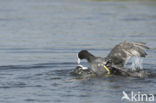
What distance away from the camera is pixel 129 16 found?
82.9 feet

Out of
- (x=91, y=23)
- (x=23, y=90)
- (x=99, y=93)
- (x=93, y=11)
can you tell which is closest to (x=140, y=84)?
(x=99, y=93)

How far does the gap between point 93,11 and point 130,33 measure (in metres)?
10.1

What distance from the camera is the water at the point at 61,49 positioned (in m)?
8.84

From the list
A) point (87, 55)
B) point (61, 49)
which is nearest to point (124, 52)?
point (87, 55)

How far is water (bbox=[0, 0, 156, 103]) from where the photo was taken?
348 inches

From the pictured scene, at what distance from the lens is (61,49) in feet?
50.0

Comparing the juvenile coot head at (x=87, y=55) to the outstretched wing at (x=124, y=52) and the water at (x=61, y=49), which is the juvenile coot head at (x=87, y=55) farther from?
the outstretched wing at (x=124, y=52)

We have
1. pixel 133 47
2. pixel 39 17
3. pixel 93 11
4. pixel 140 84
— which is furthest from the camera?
Result: pixel 93 11

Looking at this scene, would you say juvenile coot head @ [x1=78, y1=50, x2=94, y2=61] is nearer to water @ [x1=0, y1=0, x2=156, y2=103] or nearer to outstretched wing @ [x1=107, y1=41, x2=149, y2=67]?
water @ [x1=0, y1=0, x2=156, y2=103]

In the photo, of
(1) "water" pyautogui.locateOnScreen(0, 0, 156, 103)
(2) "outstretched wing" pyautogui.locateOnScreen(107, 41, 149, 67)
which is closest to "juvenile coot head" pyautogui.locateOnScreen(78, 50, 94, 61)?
(1) "water" pyautogui.locateOnScreen(0, 0, 156, 103)

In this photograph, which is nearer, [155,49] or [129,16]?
[155,49]

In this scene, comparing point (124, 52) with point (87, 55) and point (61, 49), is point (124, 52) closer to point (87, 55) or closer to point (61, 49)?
point (87, 55)

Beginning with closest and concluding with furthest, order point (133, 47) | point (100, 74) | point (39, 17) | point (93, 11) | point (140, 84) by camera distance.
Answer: point (140, 84) < point (100, 74) < point (133, 47) < point (39, 17) < point (93, 11)

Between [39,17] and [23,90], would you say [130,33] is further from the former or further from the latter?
[23,90]
